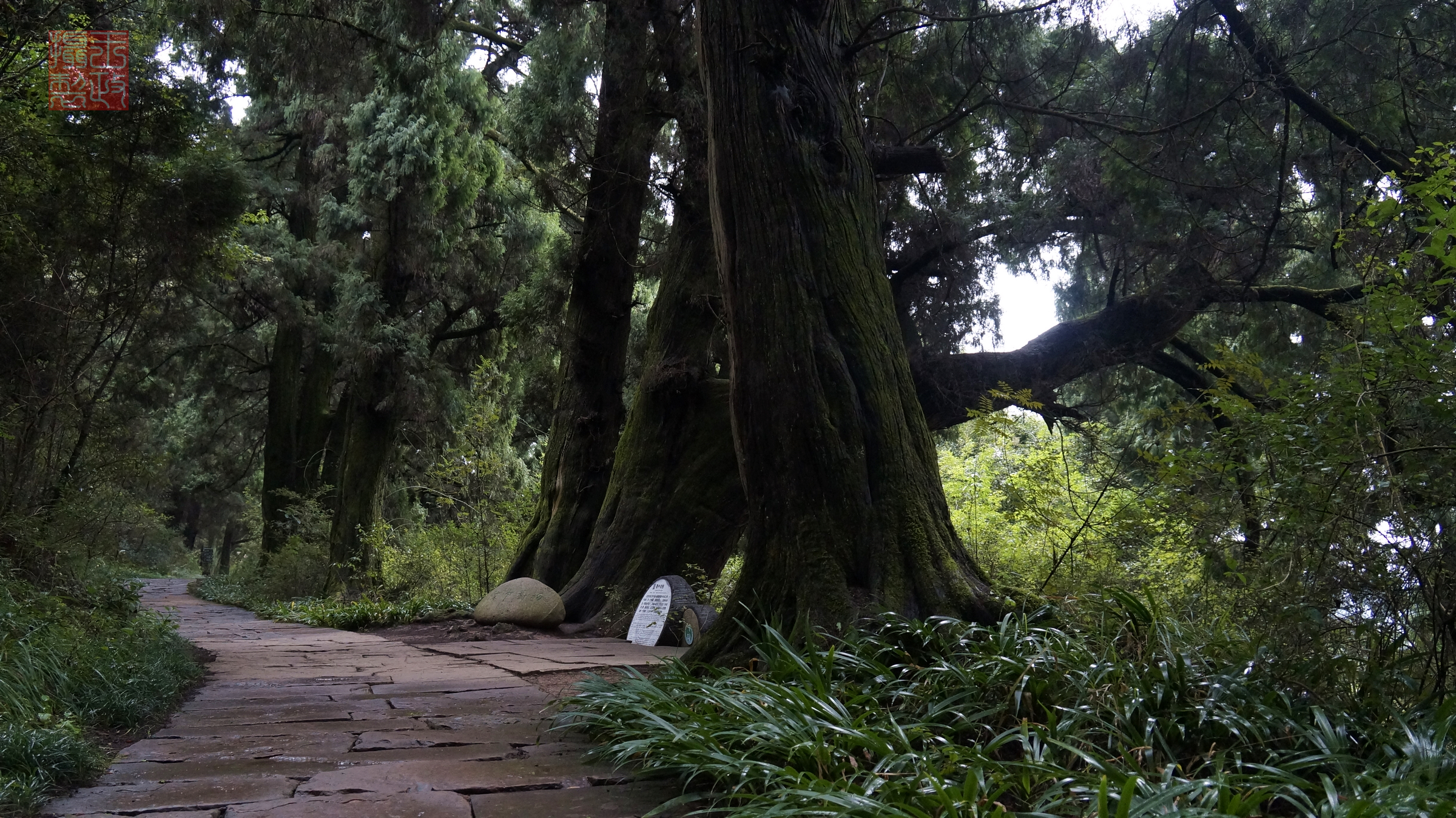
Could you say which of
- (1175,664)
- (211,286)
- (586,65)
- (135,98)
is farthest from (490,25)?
(1175,664)

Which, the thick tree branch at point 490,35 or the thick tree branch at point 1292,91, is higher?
the thick tree branch at point 490,35

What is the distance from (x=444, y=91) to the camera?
1291cm

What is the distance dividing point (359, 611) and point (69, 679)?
5682mm

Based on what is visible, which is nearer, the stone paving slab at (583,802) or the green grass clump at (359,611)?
the stone paving slab at (583,802)

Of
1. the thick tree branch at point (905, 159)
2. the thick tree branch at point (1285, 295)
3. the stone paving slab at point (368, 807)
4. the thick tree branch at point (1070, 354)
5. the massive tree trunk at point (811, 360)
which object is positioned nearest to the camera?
the stone paving slab at point (368, 807)

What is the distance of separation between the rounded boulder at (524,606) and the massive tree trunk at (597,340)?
2.84 ft

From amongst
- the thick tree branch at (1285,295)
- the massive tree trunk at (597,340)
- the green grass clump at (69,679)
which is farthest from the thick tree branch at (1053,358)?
the green grass clump at (69,679)

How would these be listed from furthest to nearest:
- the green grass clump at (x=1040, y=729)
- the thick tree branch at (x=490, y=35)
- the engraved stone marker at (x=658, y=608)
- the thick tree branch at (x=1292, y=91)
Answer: the thick tree branch at (x=490, y=35)
the engraved stone marker at (x=658, y=608)
the thick tree branch at (x=1292, y=91)
the green grass clump at (x=1040, y=729)

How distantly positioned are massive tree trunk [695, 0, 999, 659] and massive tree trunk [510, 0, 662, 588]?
A: 4.40 m

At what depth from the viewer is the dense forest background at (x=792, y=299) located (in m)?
3.32

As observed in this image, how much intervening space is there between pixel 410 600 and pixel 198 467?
1958 centimetres

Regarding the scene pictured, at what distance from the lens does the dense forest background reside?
10.9 feet

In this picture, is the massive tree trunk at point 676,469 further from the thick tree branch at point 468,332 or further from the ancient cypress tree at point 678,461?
the thick tree branch at point 468,332

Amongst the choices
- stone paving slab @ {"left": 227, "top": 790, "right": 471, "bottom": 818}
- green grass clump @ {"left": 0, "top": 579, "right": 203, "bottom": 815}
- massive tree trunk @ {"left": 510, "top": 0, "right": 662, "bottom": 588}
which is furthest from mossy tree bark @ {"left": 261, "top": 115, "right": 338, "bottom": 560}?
stone paving slab @ {"left": 227, "top": 790, "right": 471, "bottom": 818}
